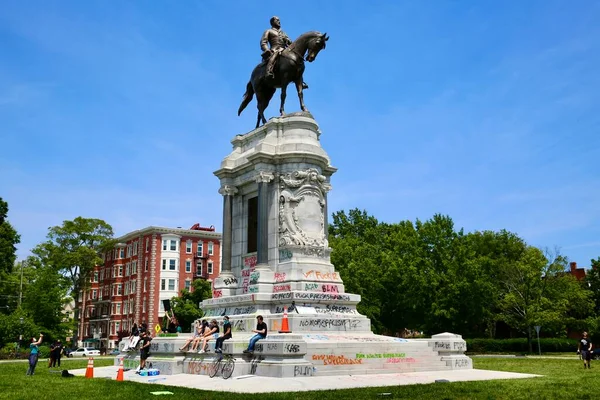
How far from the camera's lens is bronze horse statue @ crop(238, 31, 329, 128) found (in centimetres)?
2900

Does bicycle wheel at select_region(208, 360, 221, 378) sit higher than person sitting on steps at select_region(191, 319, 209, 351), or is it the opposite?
person sitting on steps at select_region(191, 319, 209, 351)

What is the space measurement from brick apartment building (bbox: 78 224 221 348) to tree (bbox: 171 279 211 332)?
10159mm

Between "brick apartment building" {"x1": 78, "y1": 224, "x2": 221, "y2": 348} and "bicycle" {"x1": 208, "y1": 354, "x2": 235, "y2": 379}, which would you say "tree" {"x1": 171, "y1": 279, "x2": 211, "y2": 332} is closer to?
"brick apartment building" {"x1": 78, "y1": 224, "x2": 221, "y2": 348}

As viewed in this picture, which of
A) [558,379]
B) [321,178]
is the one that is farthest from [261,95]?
[558,379]

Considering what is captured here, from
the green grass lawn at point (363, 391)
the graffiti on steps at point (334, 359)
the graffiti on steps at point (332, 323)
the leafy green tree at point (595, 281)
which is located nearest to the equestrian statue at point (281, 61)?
the graffiti on steps at point (332, 323)

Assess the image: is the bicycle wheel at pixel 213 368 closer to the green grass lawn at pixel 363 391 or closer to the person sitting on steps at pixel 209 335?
the person sitting on steps at pixel 209 335

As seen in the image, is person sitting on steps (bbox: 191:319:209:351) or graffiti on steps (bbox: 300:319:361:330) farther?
graffiti on steps (bbox: 300:319:361:330)

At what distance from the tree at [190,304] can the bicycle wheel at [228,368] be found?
161ft

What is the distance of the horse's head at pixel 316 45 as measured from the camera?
94.4 ft

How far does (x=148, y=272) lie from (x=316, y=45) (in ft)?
194

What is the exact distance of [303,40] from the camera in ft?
96.4

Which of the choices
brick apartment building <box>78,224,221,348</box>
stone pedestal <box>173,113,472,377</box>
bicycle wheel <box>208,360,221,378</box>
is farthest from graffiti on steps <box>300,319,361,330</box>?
brick apartment building <box>78,224,221,348</box>

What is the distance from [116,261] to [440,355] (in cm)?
7401

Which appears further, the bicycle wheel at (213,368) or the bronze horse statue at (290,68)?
the bronze horse statue at (290,68)
